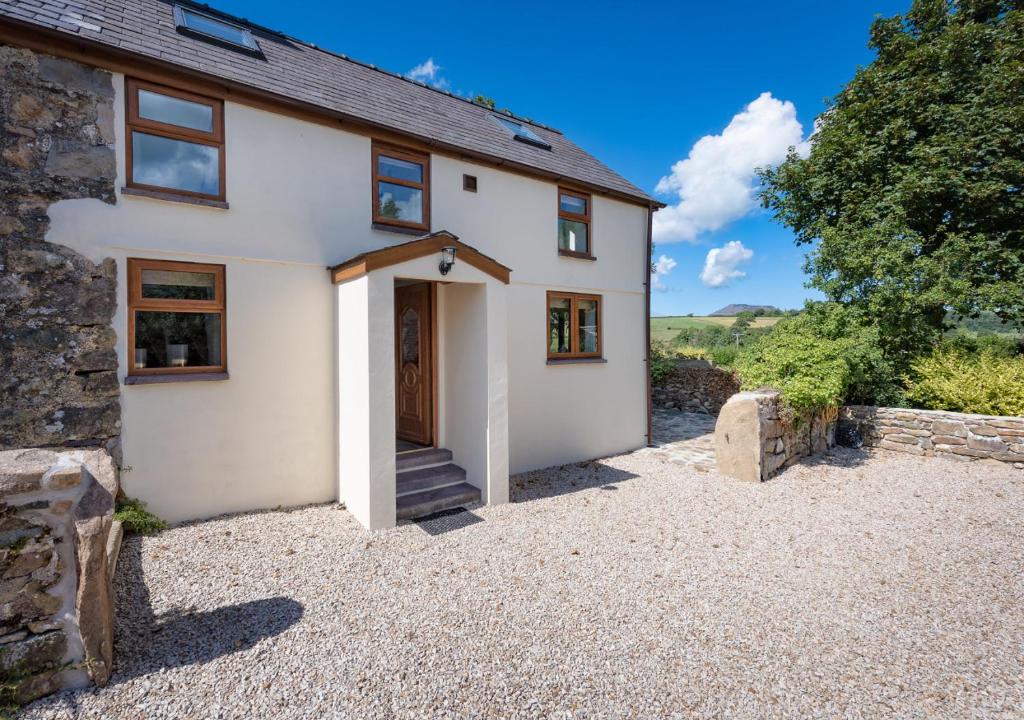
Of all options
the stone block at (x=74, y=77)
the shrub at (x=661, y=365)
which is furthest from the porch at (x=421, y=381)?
the shrub at (x=661, y=365)

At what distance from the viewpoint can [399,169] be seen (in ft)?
23.5

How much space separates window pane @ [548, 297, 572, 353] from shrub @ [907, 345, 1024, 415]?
7.57 m

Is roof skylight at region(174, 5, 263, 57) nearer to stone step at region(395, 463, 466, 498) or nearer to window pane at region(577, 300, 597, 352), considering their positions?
stone step at region(395, 463, 466, 498)

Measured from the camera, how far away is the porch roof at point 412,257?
18.1ft

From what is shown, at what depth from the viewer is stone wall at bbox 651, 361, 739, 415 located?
14.5 meters

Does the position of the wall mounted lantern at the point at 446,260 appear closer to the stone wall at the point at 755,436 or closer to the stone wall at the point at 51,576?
the stone wall at the point at 51,576

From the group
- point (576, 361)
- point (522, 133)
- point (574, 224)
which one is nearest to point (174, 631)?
point (576, 361)

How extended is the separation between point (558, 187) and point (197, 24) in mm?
6234

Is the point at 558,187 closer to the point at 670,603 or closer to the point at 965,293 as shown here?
the point at 670,603

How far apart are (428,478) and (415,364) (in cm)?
203

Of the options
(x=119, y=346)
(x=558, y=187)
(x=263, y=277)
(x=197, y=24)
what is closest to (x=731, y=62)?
(x=558, y=187)

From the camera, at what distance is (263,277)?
6004 mm

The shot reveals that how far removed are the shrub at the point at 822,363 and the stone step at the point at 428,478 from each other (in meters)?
6.07

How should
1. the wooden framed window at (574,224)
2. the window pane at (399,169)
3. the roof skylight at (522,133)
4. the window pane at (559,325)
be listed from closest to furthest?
the window pane at (399,169) < the window pane at (559,325) < the wooden framed window at (574,224) < the roof skylight at (522,133)
